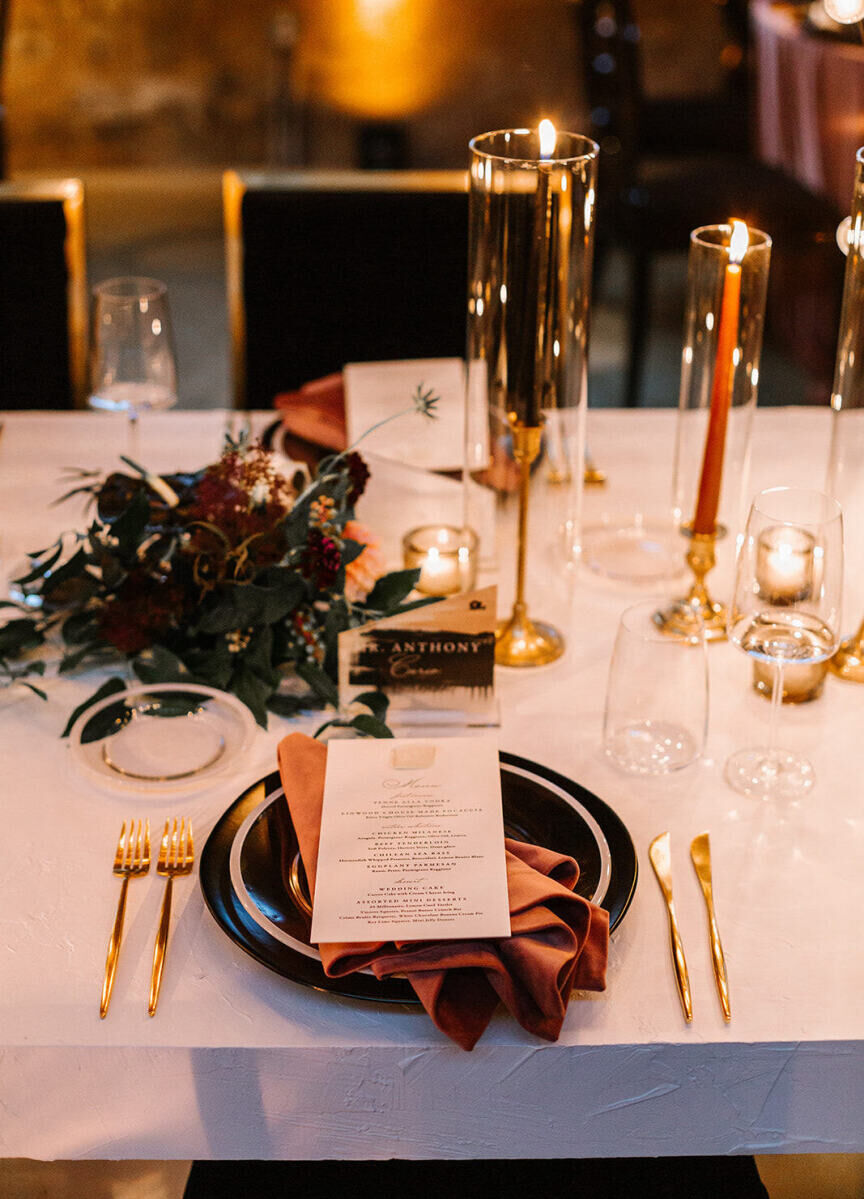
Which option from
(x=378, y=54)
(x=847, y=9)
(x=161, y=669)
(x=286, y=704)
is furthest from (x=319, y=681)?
(x=378, y=54)

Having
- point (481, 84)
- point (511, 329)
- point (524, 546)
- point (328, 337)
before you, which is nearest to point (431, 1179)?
point (524, 546)

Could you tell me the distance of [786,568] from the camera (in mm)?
1021

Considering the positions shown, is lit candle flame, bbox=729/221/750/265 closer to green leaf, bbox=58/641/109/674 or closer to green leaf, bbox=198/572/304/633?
green leaf, bbox=198/572/304/633

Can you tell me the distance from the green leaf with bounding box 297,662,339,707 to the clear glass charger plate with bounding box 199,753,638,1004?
117 mm

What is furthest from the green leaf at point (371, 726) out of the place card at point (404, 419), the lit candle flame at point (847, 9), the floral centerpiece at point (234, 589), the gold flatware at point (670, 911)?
the lit candle flame at point (847, 9)

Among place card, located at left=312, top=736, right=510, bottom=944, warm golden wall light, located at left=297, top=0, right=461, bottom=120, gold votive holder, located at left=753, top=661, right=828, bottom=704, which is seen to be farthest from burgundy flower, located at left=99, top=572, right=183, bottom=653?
warm golden wall light, located at left=297, top=0, right=461, bottom=120

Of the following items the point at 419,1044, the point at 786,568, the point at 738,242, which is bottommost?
the point at 419,1044

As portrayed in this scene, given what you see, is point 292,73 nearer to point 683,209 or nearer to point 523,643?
point 683,209

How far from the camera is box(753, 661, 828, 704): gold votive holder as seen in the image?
1.14 meters

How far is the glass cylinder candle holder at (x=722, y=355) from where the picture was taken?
1179 millimetres

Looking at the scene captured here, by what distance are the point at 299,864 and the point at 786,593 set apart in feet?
1.41

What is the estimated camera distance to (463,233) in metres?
1.99

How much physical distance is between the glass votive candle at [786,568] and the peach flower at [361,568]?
1.16ft

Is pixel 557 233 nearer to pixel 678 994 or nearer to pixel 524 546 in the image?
pixel 524 546
